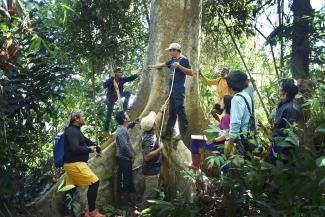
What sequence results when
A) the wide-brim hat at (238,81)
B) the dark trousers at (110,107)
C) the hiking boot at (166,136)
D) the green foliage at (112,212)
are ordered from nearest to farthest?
the wide-brim hat at (238,81) < the green foliage at (112,212) < the hiking boot at (166,136) < the dark trousers at (110,107)

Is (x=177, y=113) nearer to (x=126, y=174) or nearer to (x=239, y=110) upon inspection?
(x=126, y=174)

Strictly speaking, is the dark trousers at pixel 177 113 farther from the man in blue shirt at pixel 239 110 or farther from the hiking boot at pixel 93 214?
the man in blue shirt at pixel 239 110

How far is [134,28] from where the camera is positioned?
11.8m

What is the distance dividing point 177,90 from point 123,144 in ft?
A: 4.06

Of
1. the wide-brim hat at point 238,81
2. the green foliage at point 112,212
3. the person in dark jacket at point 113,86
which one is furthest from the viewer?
the person in dark jacket at point 113,86

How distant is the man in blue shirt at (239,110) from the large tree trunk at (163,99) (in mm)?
2182

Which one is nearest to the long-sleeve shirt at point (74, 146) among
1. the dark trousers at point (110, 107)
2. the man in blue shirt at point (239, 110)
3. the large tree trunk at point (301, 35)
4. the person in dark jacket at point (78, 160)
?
the person in dark jacket at point (78, 160)

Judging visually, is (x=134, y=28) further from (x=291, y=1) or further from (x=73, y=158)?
(x=73, y=158)

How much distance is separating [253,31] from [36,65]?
20.7 feet

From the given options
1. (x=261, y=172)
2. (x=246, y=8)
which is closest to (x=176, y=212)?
(x=261, y=172)

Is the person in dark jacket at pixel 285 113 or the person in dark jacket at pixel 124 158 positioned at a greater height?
the person in dark jacket at pixel 285 113

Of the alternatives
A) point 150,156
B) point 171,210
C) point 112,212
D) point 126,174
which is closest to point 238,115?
point 171,210

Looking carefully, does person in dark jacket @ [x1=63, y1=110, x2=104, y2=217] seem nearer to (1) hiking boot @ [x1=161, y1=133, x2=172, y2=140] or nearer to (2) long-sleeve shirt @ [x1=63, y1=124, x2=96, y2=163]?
(2) long-sleeve shirt @ [x1=63, y1=124, x2=96, y2=163]

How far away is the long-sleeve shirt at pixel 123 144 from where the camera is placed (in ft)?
24.2
